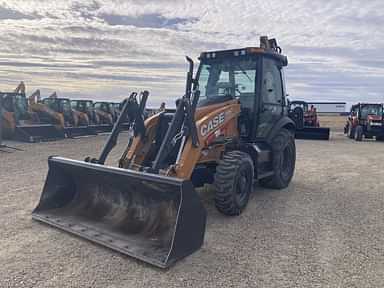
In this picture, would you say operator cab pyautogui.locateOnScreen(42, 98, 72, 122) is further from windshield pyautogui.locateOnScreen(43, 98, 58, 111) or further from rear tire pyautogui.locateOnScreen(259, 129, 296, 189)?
rear tire pyautogui.locateOnScreen(259, 129, 296, 189)

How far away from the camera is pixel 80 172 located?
4.58 m

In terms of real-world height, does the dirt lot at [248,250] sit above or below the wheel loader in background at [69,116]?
below

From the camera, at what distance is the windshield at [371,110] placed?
18.1 meters

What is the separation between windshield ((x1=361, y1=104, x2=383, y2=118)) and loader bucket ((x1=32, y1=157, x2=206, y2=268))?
55.6 feet

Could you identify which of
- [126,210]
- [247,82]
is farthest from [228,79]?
[126,210]

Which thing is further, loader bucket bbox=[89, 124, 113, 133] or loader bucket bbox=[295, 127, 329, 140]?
loader bucket bbox=[89, 124, 113, 133]

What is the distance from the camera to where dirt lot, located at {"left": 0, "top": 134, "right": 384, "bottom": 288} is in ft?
10.2

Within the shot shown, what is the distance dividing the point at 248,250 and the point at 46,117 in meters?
14.3

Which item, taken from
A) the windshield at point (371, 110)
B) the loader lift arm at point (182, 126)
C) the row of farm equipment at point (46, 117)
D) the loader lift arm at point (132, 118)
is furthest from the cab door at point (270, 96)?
the windshield at point (371, 110)

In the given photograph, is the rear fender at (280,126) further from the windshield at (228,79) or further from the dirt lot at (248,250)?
the dirt lot at (248,250)

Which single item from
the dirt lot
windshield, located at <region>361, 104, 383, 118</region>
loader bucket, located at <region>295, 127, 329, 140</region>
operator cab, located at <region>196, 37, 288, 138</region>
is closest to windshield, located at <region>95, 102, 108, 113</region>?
loader bucket, located at <region>295, 127, 329, 140</region>

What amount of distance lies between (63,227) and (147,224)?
103 centimetres

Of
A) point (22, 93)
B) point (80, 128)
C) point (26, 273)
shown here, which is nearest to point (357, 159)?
point (26, 273)

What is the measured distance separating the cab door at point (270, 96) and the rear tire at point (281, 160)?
308mm
